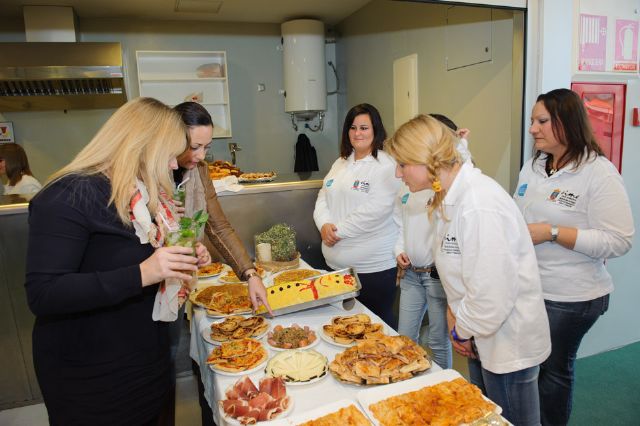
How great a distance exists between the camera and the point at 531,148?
2.49 metres

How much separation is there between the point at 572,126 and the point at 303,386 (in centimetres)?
146

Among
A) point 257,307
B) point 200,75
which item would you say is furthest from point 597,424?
point 200,75

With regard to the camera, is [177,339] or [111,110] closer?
[177,339]

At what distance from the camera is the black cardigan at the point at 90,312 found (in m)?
1.08

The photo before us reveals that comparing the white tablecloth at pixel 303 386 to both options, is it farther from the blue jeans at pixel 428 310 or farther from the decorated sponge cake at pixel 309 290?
the blue jeans at pixel 428 310

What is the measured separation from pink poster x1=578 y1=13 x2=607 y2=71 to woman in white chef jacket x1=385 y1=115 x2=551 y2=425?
1.65 m

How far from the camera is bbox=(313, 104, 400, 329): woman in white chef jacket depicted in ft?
7.61

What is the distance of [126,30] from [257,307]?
15.3 ft

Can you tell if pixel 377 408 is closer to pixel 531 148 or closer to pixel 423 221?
pixel 423 221

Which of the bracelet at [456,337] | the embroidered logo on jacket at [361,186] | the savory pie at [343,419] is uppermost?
the embroidered logo on jacket at [361,186]

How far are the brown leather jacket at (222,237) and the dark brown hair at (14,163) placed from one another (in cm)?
254

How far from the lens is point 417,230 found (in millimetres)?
2018

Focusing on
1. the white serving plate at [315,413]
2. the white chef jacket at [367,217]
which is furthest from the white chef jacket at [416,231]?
the white serving plate at [315,413]

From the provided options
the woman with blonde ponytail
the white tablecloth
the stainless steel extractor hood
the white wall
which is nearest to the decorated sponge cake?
the white tablecloth
